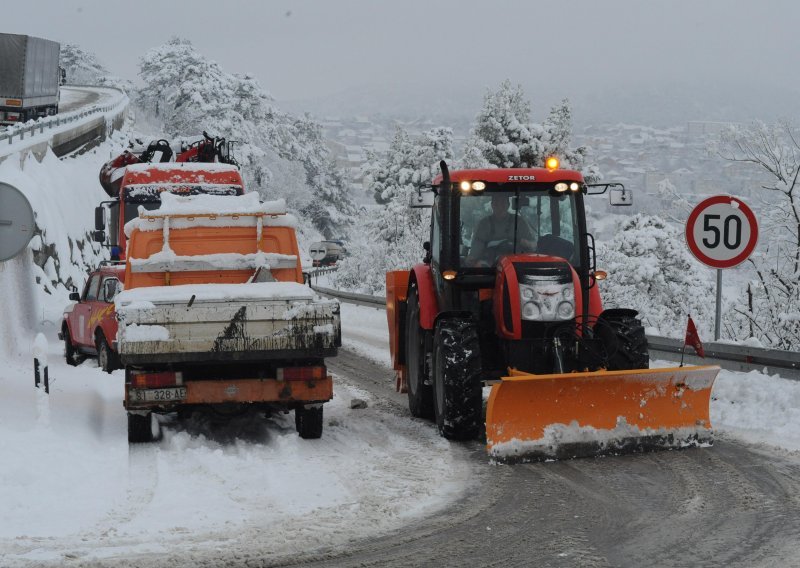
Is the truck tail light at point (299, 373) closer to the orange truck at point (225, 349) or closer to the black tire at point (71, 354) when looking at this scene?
the orange truck at point (225, 349)

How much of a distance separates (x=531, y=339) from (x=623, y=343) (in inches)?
34.7

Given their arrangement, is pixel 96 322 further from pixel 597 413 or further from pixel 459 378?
pixel 597 413

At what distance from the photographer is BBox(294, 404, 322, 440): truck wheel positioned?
939 cm

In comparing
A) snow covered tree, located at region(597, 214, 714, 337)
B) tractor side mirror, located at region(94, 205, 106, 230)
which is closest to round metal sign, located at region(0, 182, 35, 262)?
tractor side mirror, located at region(94, 205, 106, 230)

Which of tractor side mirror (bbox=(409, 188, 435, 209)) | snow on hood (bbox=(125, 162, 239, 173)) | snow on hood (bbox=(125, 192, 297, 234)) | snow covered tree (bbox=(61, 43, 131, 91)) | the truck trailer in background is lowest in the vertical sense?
snow on hood (bbox=(125, 192, 297, 234))

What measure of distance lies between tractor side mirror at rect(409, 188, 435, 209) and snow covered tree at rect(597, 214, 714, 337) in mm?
29717

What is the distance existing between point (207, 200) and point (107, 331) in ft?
11.6

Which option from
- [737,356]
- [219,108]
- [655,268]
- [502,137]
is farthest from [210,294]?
[219,108]

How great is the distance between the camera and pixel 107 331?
45.7 feet

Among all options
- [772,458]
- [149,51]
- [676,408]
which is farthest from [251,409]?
[149,51]

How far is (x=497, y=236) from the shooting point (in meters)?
9.69

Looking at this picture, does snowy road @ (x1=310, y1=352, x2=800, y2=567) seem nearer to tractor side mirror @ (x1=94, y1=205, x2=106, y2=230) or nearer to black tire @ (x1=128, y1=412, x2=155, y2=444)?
black tire @ (x1=128, y1=412, x2=155, y2=444)

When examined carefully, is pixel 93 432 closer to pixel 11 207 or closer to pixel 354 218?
pixel 11 207

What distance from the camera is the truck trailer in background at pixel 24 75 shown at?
38312 mm
